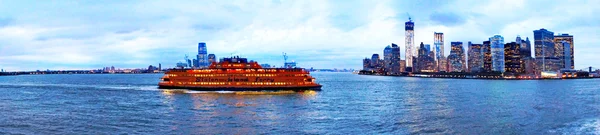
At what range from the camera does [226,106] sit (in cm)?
5700

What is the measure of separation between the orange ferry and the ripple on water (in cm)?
4999

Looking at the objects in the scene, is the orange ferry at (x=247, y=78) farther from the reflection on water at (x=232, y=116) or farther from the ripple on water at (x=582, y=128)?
the ripple on water at (x=582, y=128)

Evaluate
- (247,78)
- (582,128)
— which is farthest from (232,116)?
(247,78)

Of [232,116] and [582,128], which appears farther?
[232,116]

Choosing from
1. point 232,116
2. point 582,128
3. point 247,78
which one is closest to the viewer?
point 582,128

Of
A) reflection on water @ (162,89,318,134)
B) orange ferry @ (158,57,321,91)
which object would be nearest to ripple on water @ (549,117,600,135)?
reflection on water @ (162,89,318,134)

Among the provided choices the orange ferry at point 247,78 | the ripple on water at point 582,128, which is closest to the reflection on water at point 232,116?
the ripple on water at point 582,128

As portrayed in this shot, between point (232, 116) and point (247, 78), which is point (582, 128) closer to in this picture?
point (232, 116)

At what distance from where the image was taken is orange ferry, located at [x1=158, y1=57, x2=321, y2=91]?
86.1 m

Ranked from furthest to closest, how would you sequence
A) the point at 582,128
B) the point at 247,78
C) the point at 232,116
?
1. the point at 247,78
2. the point at 232,116
3. the point at 582,128

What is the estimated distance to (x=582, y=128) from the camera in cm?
3806

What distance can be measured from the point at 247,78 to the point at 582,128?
5734cm

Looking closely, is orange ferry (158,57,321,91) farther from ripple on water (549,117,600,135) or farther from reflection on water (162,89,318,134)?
ripple on water (549,117,600,135)

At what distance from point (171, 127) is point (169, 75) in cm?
6164
